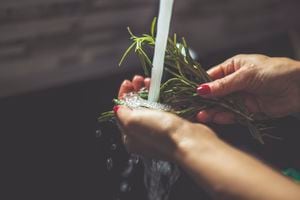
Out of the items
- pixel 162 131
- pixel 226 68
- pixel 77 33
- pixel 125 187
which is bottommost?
pixel 125 187

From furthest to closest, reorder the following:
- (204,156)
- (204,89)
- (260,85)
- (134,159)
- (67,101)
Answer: (67,101)
(134,159)
(260,85)
(204,89)
(204,156)

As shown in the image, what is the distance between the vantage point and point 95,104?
149 cm

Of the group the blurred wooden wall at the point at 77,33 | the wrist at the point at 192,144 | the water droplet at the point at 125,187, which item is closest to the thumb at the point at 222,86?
the wrist at the point at 192,144

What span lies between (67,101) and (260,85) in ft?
2.21

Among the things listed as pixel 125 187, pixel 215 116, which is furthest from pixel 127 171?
pixel 215 116

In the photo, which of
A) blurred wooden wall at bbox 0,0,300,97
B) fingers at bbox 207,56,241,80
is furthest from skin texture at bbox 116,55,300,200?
blurred wooden wall at bbox 0,0,300,97

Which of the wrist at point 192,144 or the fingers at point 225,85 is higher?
the fingers at point 225,85

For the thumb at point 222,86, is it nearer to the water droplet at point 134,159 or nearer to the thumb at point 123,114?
the thumb at point 123,114

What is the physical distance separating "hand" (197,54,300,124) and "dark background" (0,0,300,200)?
0.29 ft

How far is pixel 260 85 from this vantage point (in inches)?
42.7

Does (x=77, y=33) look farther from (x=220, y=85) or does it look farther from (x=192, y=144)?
(x=192, y=144)

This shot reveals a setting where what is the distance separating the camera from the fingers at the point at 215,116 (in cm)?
102

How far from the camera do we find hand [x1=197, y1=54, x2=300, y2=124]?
1023mm

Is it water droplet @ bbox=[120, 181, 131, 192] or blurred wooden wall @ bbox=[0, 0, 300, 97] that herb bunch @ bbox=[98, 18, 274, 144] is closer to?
water droplet @ bbox=[120, 181, 131, 192]
